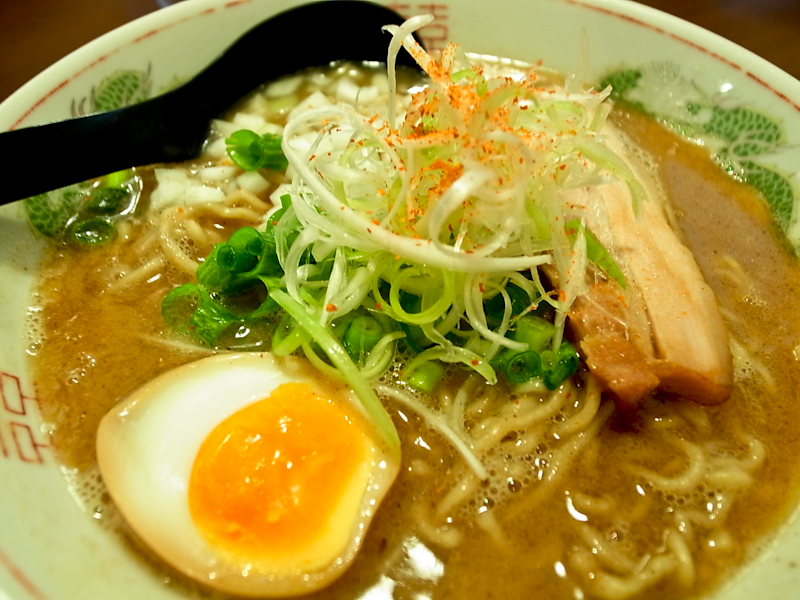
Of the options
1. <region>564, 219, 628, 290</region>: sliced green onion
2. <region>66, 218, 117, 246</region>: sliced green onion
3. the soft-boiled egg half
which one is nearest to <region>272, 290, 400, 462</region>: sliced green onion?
the soft-boiled egg half

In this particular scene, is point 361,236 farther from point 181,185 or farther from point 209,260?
point 181,185

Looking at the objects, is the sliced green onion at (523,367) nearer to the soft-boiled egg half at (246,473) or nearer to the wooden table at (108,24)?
the soft-boiled egg half at (246,473)

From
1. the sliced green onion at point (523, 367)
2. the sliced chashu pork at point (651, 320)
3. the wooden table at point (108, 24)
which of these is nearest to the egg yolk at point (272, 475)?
the sliced green onion at point (523, 367)

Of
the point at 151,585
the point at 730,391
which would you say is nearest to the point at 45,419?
the point at 151,585

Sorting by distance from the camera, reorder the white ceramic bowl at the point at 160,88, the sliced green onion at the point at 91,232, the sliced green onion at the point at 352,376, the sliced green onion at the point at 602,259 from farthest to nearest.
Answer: the sliced green onion at the point at 91,232, the sliced green onion at the point at 602,259, the sliced green onion at the point at 352,376, the white ceramic bowl at the point at 160,88

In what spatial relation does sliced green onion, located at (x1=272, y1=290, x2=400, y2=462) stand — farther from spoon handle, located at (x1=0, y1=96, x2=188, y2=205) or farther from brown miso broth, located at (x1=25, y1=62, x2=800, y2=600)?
spoon handle, located at (x1=0, y1=96, x2=188, y2=205)

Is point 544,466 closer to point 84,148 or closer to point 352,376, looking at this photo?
point 352,376

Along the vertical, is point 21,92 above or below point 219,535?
above
